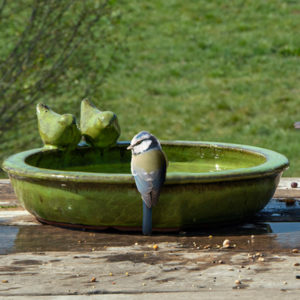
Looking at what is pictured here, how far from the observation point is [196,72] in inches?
326

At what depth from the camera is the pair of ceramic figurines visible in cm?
231

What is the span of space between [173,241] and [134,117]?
5.44 meters

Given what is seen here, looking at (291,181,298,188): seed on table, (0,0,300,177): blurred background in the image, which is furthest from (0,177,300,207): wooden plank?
(0,0,300,177): blurred background

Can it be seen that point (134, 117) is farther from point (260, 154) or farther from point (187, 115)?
point (260, 154)

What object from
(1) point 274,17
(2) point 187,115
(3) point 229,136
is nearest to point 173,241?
(3) point 229,136

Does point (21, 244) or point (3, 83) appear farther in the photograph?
point (3, 83)

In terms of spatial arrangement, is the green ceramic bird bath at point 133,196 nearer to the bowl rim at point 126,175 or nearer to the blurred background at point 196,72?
the bowl rim at point 126,175

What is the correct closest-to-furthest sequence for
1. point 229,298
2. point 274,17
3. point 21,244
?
1. point 229,298
2. point 21,244
3. point 274,17

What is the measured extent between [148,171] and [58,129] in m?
0.59

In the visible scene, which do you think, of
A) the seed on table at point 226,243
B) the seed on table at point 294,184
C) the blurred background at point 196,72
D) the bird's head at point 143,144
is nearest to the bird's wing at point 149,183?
the bird's head at point 143,144

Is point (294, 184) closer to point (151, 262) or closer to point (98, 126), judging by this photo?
point (98, 126)

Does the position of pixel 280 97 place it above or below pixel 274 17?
below

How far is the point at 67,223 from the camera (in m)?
2.02

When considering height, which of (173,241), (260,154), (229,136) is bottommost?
(229,136)
